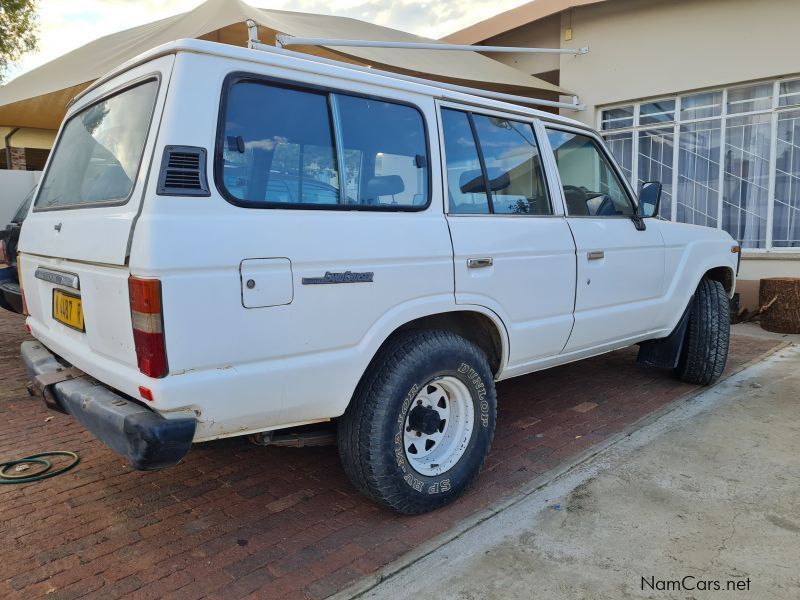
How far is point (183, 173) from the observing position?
7.04 ft

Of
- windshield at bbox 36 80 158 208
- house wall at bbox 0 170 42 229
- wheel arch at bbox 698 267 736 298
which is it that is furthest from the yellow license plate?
house wall at bbox 0 170 42 229

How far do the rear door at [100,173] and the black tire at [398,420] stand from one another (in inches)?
46.5

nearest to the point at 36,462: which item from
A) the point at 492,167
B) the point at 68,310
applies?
the point at 68,310

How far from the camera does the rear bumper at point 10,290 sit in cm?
485

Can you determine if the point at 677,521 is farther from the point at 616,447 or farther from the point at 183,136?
the point at 183,136

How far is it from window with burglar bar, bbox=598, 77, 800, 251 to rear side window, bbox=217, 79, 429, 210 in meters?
6.88

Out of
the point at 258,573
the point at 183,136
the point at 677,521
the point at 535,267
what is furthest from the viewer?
the point at 535,267

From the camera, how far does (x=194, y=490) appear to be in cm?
316

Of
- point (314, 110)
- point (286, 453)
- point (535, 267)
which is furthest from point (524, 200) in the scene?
point (286, 453)

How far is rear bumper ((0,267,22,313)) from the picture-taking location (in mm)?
4852

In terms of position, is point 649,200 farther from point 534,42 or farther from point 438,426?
point 534,42

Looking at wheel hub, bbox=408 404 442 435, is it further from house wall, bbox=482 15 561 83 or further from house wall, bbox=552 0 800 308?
house wall, bbox=482 15 561 83

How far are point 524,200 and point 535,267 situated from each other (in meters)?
0.44

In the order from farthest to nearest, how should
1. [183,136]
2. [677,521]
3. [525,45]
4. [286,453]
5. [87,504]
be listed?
[525,45] → [286,453] → [87,504] → [677,521] → [183,136]
